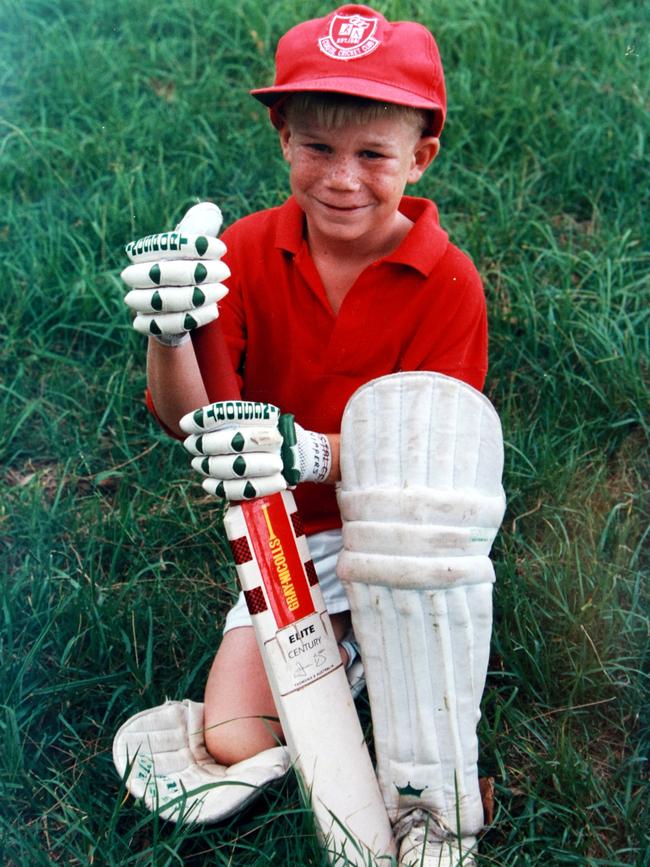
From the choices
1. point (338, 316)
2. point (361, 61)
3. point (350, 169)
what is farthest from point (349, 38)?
point (338, 316)

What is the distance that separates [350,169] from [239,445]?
54 centimetres

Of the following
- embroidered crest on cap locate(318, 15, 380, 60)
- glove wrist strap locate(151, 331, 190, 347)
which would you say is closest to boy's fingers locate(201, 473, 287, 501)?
glove wrist strap locate(151, 331, 190, 347)

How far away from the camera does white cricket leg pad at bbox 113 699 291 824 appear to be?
1826 millimetres

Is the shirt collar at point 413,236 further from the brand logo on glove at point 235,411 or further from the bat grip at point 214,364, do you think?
the brand logo on glove at point 235,411

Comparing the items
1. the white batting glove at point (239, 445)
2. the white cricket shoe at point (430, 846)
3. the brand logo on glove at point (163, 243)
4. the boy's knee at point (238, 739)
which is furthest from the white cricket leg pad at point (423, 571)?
the brand logo on glove at point (163, 243)

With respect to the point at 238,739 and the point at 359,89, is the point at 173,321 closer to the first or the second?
the point at 359,89

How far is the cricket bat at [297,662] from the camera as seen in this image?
1.81m

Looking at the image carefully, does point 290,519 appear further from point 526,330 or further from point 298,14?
point 298,14

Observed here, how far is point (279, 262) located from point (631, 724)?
3.59ft

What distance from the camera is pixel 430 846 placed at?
6.01 feet

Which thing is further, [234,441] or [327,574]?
Result: [327,574]

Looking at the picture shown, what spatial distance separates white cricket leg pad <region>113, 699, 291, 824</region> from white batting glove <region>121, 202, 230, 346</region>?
2.37 ft

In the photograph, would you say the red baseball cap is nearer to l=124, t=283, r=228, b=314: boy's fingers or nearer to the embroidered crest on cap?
the embroidered crest on cap

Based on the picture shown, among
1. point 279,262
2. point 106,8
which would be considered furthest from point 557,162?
point 106,8
